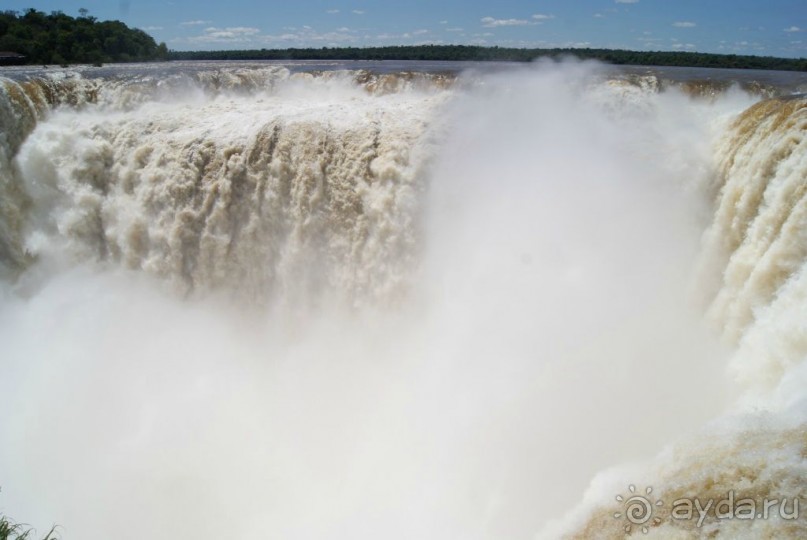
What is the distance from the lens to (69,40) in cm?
2312

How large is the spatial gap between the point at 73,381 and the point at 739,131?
9.43 meters

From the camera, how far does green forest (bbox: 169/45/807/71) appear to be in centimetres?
1914

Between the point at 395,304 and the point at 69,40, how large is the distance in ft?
71.5

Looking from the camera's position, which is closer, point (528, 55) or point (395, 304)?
point (395, 304)

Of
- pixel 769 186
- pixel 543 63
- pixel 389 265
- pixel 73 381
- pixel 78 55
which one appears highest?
pixel 78 55

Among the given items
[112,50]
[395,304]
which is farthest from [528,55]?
[395,304]

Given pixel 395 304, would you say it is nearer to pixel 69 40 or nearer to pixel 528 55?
pixel 528 55

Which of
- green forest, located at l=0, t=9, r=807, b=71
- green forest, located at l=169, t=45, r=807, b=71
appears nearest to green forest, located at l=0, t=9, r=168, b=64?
green forest, located at l=0, t=9, r=807, b=71

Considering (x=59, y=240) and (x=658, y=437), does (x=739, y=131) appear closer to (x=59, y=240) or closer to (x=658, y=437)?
(x=658, y=437)

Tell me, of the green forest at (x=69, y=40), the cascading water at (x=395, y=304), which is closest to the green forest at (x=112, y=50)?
the green forest at (x=69, y=40)

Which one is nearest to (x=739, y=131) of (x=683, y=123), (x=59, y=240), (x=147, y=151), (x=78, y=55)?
(x=683, y=123)

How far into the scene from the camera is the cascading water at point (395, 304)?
5.53m

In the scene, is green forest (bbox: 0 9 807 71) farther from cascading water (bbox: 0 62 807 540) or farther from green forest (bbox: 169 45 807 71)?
cascading water (bbox: 0 62 807 540)

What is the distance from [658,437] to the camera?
5.26 metres
